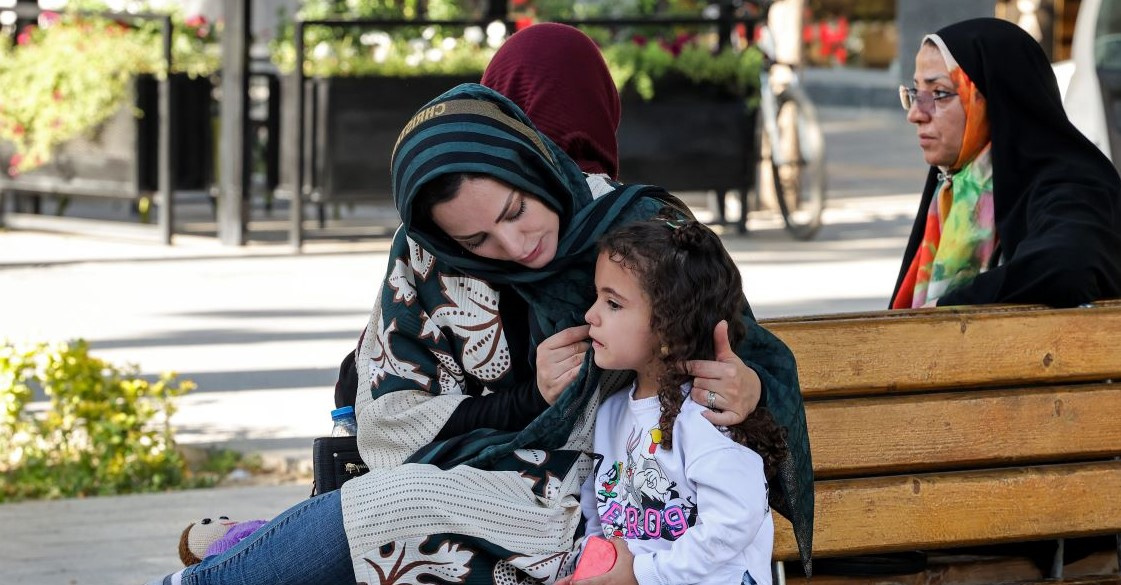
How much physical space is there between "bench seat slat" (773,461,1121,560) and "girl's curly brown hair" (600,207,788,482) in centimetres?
46

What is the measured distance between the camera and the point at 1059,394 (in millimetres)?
3002

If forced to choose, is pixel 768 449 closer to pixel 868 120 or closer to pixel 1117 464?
pixel 1117 464

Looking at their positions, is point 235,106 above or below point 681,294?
below

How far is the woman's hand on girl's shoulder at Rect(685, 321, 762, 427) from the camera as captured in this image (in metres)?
2.41

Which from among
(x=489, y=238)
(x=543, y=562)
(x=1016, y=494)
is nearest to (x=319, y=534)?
(x=543, y=562)

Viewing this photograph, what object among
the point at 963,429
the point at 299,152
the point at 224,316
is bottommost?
the point at 224,316

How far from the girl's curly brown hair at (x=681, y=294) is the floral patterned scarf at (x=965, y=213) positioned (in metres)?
1.24

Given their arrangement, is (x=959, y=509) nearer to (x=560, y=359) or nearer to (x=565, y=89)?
(x=560, y=359)

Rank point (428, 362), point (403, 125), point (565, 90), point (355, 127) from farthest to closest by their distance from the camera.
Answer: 1. point (403, 125)
2. point (355, 127)
3. point (565, 90)
4. point (428, 362)

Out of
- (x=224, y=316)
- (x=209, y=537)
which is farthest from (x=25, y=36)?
(x=209, y=537)

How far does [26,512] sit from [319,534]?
91.3 inches

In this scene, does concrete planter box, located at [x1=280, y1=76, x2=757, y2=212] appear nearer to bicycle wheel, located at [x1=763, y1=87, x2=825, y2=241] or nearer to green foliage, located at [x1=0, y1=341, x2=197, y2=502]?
bicycle wheel, located at [x1=763, y1=87, x2=825, y2=241]

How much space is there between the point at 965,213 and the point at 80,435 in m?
2.80

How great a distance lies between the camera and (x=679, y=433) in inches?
96.3
